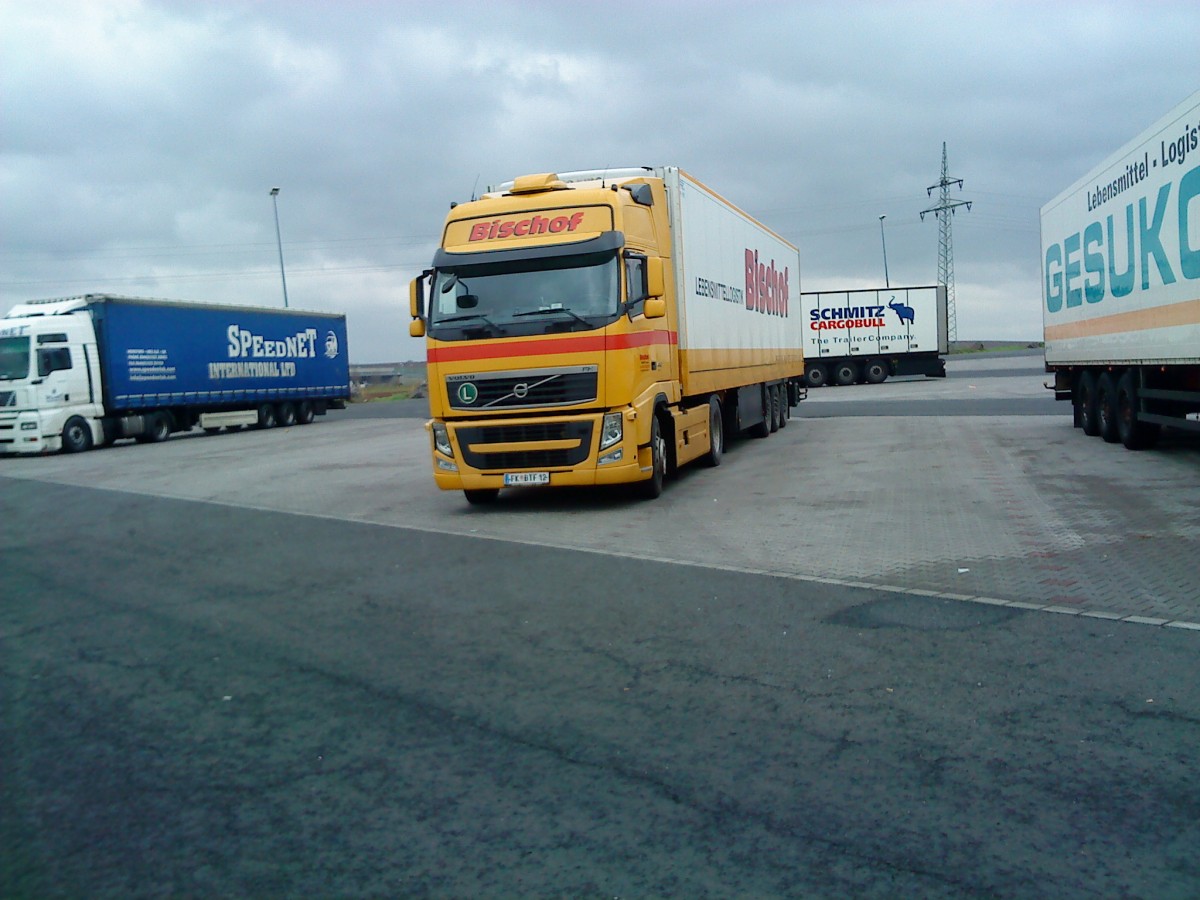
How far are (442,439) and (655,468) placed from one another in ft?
8.63

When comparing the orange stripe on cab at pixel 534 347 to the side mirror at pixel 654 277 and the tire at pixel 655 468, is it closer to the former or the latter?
the side mirror at pixel 654 277

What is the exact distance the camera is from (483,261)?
13188 millimetres

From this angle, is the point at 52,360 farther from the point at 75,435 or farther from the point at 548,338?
the point at 548,338

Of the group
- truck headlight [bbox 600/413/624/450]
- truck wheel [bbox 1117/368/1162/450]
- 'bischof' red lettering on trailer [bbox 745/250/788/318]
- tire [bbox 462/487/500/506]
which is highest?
'bischof' red lettering on trailer [bbox 745/250/788/318]

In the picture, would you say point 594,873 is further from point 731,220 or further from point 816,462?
point 731,220

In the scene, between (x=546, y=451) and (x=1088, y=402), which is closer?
(x=546, y=451)

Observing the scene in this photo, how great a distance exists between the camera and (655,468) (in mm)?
14023

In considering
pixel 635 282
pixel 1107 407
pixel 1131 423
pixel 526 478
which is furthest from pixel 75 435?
pixel 1131 423

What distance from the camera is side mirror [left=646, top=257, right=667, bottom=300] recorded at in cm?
1327

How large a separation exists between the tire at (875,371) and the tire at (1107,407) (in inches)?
1240

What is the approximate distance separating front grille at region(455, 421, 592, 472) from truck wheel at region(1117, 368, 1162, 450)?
8670 millimetres

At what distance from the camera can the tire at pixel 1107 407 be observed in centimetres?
1784

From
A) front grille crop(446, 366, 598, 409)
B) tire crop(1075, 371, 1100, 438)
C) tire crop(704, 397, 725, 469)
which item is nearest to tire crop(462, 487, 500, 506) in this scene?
front grille crop(446, 366, 598, 409)

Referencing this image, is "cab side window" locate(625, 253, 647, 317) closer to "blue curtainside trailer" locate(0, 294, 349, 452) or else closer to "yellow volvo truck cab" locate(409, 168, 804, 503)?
"yellow volvo truck cab" locate(409, 168, 804, 503)
